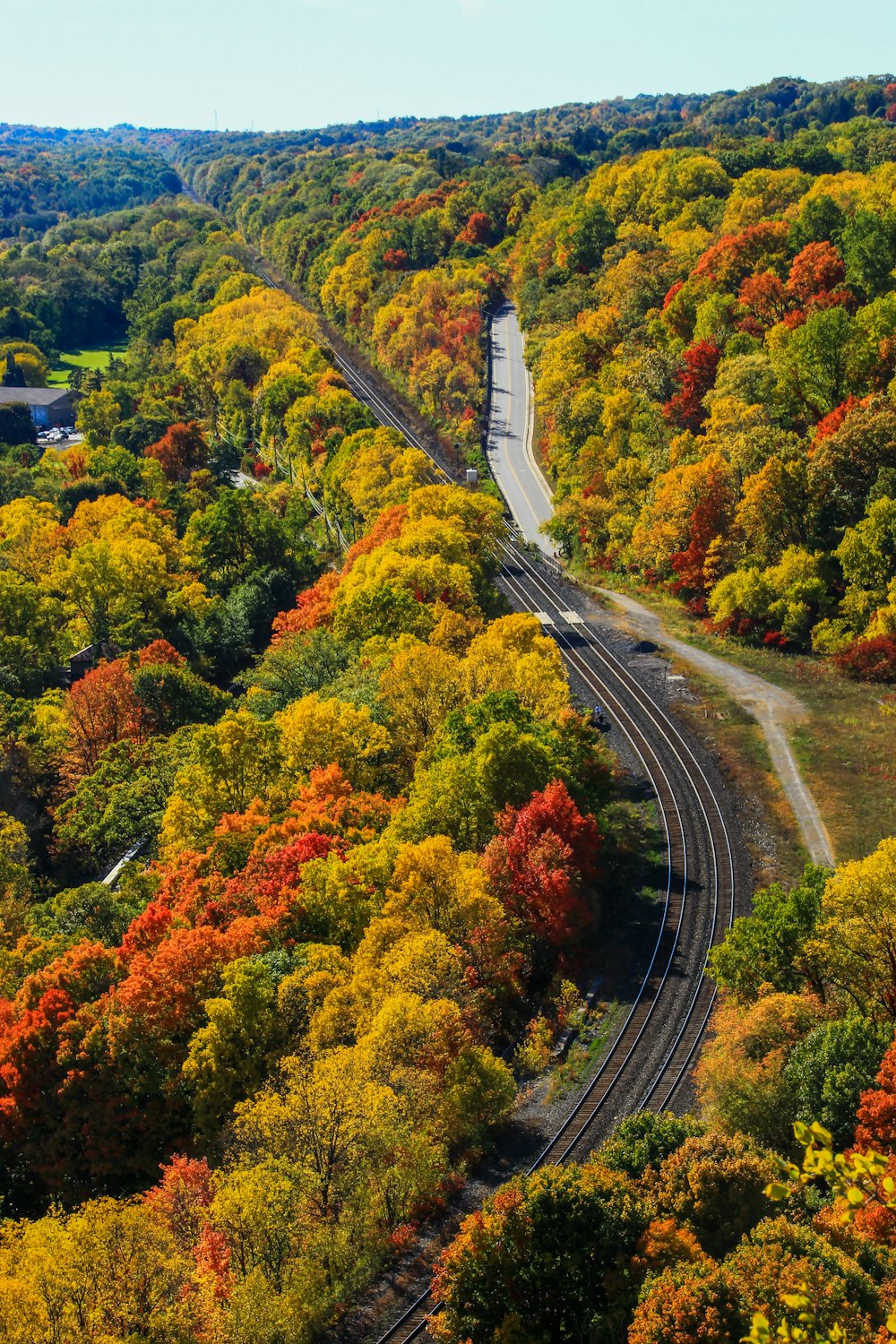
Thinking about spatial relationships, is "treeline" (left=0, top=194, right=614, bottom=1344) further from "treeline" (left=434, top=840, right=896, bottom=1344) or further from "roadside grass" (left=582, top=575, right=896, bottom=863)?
"roadside grass" (left=582, top=575, right=896, bottom=863)

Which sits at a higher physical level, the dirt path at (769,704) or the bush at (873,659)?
the bush at (873,659)

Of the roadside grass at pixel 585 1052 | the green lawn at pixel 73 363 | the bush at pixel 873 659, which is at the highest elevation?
the green lawn at pixel 73 363

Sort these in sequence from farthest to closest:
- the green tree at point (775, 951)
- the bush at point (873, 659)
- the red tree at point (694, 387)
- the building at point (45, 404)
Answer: the building at point (45, 404) < the red tree at point (694, 387) < the bush at point (873, 659) < the green tree at point (775, 951)

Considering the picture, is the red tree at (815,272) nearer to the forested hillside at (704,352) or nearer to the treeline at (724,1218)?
the forested hillside at (704,352)

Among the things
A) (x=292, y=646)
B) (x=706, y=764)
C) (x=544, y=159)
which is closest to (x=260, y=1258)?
(x=706, y=764)

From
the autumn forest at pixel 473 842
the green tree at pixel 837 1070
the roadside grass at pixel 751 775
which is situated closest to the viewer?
the autumn forest at pixel 473 842

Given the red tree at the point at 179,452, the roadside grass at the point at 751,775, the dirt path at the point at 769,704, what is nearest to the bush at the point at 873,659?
the dirt path at the point at 769,704
